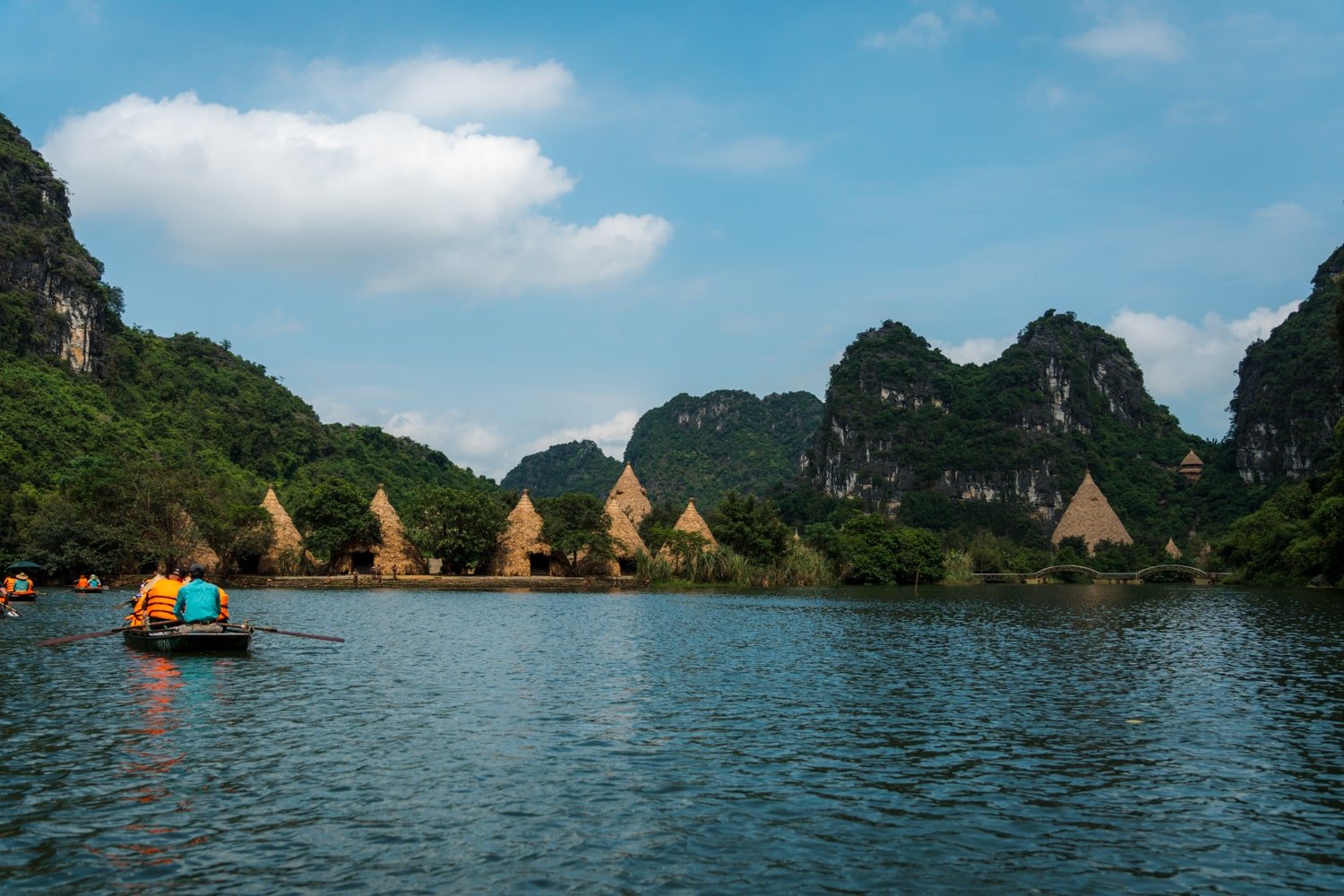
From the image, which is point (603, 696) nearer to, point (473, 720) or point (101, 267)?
point (473, 720)

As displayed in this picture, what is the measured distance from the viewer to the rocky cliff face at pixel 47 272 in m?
77.4

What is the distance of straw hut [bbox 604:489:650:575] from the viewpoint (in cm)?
5712

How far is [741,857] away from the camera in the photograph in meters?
8.04

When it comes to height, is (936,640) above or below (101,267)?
below

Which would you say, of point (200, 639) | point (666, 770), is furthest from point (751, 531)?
point (666, 770)

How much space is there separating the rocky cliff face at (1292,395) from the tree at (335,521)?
3779 inches

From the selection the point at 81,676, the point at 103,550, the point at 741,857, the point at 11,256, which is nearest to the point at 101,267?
the point at 11,256

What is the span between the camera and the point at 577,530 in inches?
2208

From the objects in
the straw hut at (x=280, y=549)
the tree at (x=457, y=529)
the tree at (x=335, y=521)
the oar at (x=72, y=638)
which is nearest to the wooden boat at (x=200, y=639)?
the oar at (x=72, y=638)

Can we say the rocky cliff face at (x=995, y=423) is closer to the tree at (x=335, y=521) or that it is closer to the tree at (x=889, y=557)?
the tree at (x=889, y=557)

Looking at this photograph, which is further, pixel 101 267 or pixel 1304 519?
pixel 101 267

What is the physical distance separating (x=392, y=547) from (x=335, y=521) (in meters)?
3.46

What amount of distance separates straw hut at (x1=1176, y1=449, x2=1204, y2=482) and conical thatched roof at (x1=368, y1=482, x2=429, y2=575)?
375ft

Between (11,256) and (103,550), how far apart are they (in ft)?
141
